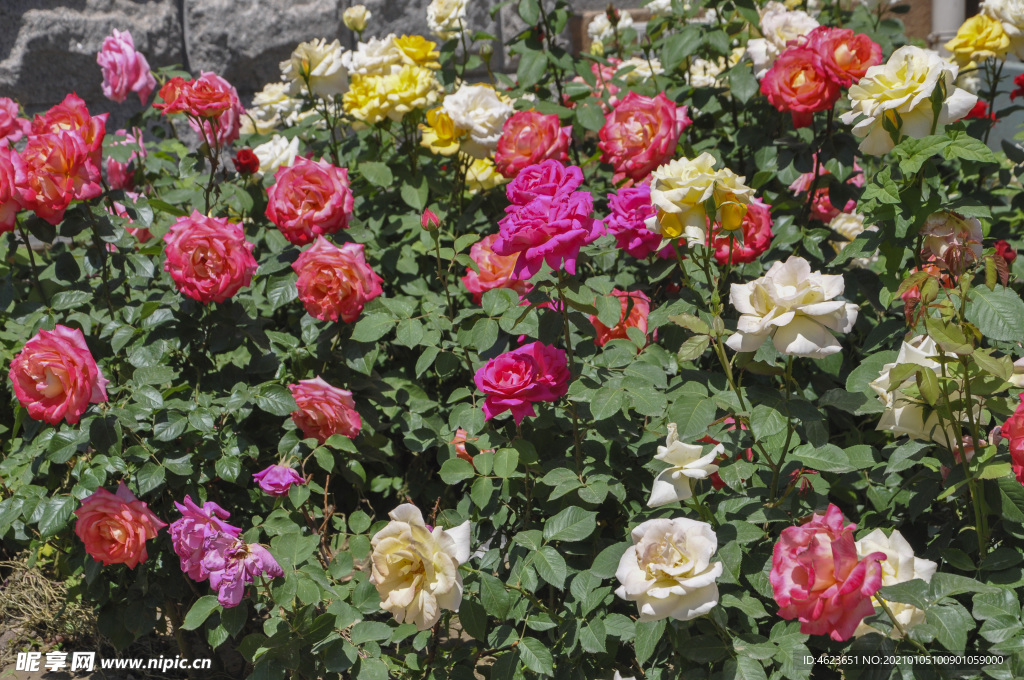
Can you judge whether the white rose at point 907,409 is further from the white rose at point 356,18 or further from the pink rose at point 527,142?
the white rose at point 356,18

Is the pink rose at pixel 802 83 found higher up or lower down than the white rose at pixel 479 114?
higher up

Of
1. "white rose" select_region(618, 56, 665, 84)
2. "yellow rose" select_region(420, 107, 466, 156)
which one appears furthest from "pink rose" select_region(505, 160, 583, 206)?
"white rose" select_region(618, 56, 665, 84)

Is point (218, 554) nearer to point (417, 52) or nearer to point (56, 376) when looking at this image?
point (56, 376)

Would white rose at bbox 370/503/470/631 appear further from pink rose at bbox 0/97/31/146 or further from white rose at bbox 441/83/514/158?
pink rose at bbox 0/97/31/146

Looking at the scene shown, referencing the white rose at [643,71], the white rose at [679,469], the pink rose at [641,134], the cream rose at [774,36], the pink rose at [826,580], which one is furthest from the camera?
the white rose at [643,71]

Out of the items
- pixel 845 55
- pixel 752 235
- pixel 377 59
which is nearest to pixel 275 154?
pixel 377 59

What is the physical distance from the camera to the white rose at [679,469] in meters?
1.18

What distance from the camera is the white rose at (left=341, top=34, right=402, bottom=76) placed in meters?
2.30

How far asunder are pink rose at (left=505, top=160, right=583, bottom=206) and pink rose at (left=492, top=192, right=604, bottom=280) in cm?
6

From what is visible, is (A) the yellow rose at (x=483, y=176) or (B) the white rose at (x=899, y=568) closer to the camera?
(B) the white rose at (x=899, y=568)

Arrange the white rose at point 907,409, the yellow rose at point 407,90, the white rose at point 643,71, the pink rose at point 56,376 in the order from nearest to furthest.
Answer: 1. the white rose at point 907,409
2. the pink rose at point 56,376
3. the yellow rose at point 407,90
4. the white rose at point 643,71

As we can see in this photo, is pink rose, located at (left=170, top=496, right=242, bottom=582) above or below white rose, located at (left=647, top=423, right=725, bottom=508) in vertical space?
below

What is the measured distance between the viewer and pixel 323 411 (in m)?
1.75

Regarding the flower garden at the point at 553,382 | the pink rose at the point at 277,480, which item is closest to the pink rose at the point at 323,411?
the flower garden at the point at 553,382
